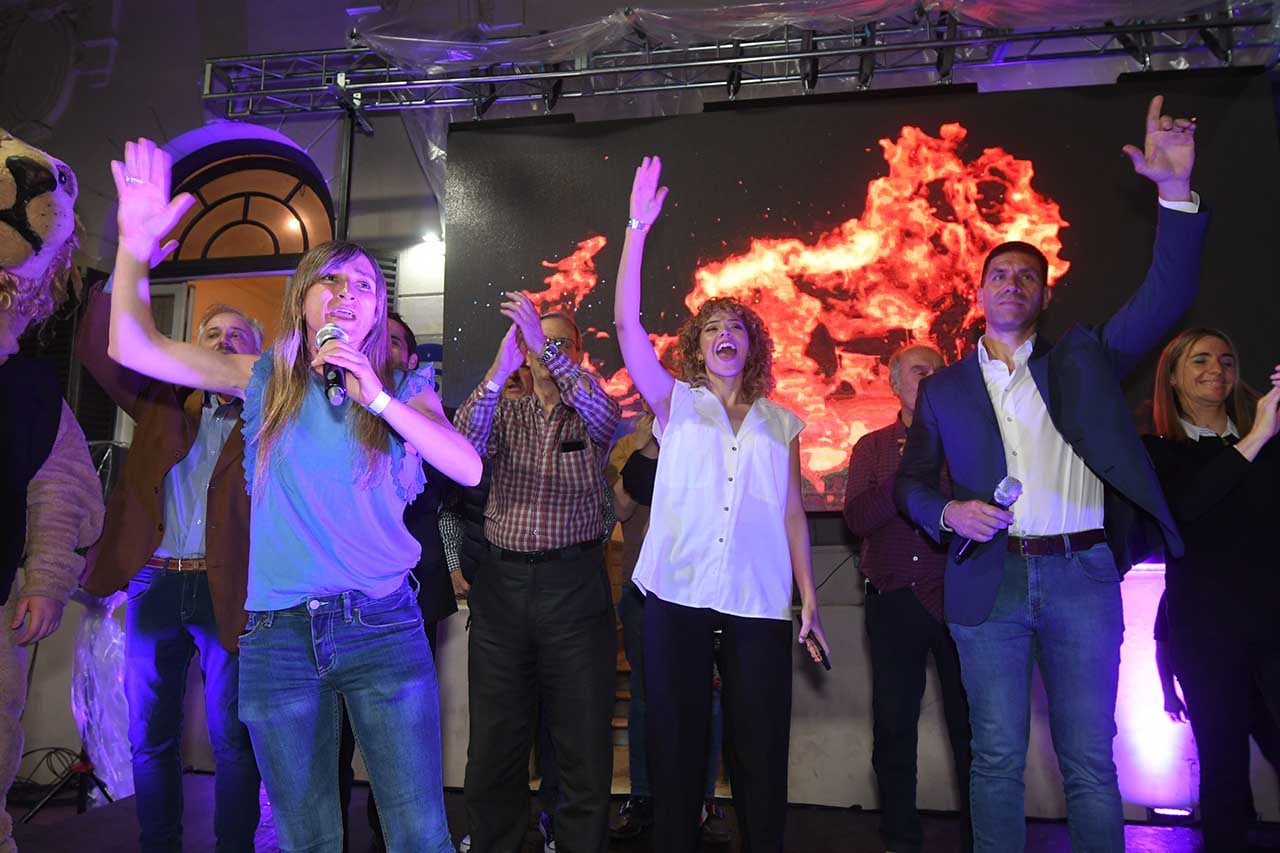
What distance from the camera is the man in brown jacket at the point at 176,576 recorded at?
2990mm

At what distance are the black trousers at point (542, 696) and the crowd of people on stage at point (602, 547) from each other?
0.01 metres

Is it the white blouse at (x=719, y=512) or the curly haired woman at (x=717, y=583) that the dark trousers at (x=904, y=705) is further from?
the white blouse at (x=719, y=512)

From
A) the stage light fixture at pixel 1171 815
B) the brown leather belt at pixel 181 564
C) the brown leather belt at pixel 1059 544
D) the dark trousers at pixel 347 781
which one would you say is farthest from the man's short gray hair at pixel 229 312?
the stage light fixture at pixel 1171 815

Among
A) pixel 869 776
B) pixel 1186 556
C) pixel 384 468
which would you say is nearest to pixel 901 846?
pixel 869 776

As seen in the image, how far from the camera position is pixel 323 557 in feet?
6.13

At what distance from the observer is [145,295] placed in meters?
1.95

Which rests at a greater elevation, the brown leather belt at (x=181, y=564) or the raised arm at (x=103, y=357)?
the raised arm at (x=103, y=357)

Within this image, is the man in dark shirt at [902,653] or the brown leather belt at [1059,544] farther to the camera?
the man in dark shirt at [902,653]

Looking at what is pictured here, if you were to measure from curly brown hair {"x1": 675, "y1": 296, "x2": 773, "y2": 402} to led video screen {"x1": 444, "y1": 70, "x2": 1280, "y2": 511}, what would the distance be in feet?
7.22

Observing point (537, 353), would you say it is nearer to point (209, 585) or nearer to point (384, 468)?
point (384, 468)

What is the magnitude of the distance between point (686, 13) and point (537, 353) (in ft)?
9.99

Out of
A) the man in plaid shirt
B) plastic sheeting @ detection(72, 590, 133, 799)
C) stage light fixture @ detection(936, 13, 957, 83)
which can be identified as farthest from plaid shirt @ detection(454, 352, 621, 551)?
stage light fixture @ detection(936, 13, 957, 83)

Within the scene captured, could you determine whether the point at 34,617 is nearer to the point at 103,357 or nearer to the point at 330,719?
the point at 330,719

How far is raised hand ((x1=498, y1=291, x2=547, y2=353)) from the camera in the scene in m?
2.88
